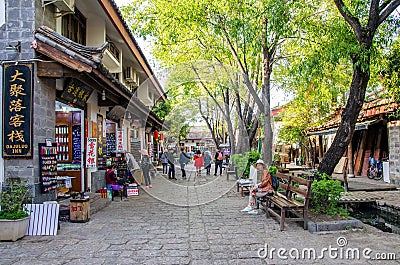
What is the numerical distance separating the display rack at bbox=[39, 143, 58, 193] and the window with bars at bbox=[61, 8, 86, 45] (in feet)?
9.82

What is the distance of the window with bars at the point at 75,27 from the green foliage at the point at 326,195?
6787 mm

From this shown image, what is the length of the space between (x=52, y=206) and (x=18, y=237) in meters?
0.73

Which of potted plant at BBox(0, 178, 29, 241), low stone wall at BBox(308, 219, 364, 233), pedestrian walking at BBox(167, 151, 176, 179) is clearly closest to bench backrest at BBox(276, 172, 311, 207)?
low stone wall at BBox(308, 219, 364, 233)

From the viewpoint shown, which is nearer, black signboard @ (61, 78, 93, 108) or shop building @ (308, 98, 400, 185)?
black signboard @ (61, 78, 93, 108)

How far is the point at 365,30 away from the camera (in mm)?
7348

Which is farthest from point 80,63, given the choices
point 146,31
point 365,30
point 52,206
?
point 146,31

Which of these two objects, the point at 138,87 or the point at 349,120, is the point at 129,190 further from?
the point at 138,87

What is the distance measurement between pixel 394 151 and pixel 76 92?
36.9 feet

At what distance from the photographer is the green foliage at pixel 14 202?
234 inches

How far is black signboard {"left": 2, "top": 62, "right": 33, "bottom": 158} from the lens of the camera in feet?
21.9

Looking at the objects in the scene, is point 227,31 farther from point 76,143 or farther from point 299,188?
point 299,188

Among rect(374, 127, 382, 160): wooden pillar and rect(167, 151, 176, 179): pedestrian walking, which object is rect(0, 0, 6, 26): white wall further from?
rect(374, 127, 382, 160): wooden pillar

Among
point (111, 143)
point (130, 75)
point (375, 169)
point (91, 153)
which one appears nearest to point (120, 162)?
point (111, 143)

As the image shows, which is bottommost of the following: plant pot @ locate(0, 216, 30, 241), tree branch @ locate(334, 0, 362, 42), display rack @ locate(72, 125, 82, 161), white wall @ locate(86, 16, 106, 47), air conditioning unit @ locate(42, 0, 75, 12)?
plant pot @ locate(0, 216, 30, 241)
